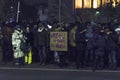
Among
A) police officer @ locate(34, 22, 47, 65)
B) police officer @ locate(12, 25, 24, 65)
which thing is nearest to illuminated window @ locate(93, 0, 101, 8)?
police officer @ locate(34, 22, 47, 65)

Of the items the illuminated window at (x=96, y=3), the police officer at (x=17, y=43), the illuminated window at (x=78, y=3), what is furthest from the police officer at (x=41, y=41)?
the illuminated window at (x=78, y=3)

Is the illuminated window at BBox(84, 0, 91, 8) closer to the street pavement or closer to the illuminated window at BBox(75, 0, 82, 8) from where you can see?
the illuminated window at BBox(75, 0, 82, 8)

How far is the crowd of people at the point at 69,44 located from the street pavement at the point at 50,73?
1.58 ft

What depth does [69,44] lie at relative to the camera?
20.1 meters

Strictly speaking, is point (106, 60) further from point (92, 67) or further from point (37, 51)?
point (37, 51)

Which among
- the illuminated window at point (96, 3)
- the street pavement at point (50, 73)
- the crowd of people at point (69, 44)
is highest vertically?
the illuminated window at point (96, 3)

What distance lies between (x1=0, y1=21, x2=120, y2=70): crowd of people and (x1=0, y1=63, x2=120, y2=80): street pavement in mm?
482

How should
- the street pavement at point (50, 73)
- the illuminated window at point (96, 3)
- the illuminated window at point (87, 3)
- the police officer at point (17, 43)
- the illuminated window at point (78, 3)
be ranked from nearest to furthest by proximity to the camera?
the street pavement at point (50, 73) → the police officer at point (17, 43) → the illuminated window at point (96, 3) → the illuminated window at point (78, 3) → the illuminated window at point (87, 3)

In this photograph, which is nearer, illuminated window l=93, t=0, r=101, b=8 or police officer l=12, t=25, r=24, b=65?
police officer l=12, t=25, r=24, b=65

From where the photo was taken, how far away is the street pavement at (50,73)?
54.9 feet

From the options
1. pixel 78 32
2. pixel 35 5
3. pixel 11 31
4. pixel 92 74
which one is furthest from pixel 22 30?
pixel 35 5

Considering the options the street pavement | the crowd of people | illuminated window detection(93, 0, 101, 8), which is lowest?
the street pavement

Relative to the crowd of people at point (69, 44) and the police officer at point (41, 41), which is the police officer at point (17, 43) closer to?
the crowd of people at point (69, 44)

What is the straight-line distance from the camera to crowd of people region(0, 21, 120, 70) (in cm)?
1906
